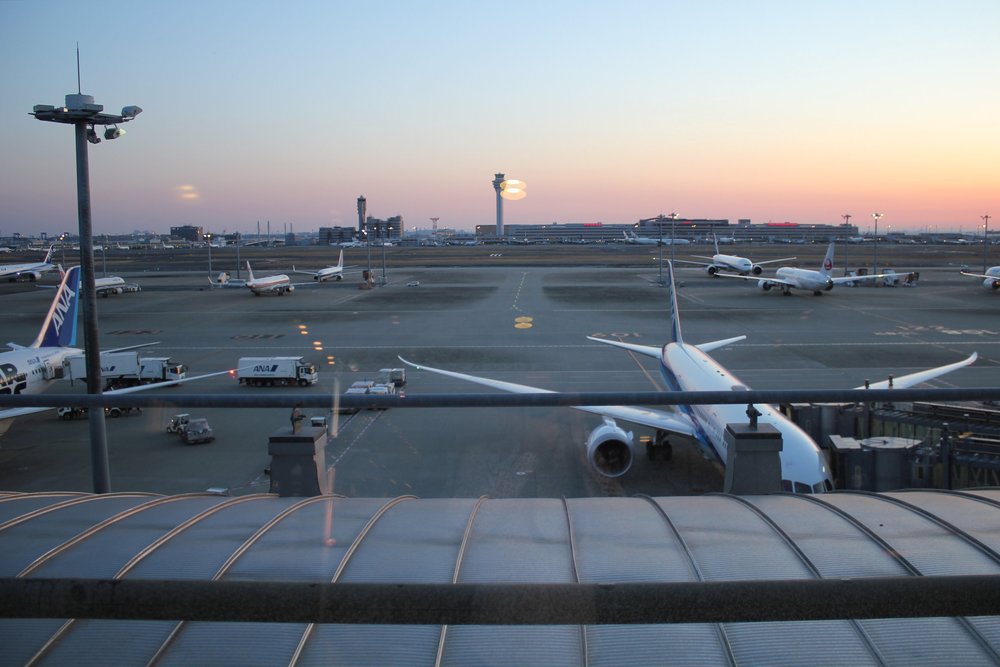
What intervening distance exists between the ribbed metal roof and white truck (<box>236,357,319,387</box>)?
28.5m

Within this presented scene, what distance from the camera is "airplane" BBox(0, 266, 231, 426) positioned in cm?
2762

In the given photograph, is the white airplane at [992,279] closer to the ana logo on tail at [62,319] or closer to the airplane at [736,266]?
the airplane at [736,266]

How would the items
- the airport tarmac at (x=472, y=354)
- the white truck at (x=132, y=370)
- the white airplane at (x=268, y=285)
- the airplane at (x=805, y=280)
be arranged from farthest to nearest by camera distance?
the white airplane at (x=268, y=285)
the airplane at (x=805, y=280)
the white truck at (x=132, y=370)
the airport tarmac at (x=472, y=354)

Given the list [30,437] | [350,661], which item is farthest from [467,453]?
[350,661]

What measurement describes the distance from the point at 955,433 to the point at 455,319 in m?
39.2

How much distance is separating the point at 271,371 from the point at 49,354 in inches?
360

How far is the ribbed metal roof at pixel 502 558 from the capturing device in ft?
13.9

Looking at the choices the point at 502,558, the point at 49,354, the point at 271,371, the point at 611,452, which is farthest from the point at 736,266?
the point at 502,558

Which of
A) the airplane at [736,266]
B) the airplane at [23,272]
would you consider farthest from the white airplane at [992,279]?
the airplane at [23,272]

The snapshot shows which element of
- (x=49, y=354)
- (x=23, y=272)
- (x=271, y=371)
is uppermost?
(x=23, y=272)

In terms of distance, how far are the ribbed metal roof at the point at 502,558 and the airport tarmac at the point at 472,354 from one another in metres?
2.19

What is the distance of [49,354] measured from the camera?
3011 cm

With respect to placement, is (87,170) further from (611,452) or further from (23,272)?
(23,272)

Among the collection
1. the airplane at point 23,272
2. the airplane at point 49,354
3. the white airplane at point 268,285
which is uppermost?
the airplane at point 23,272
